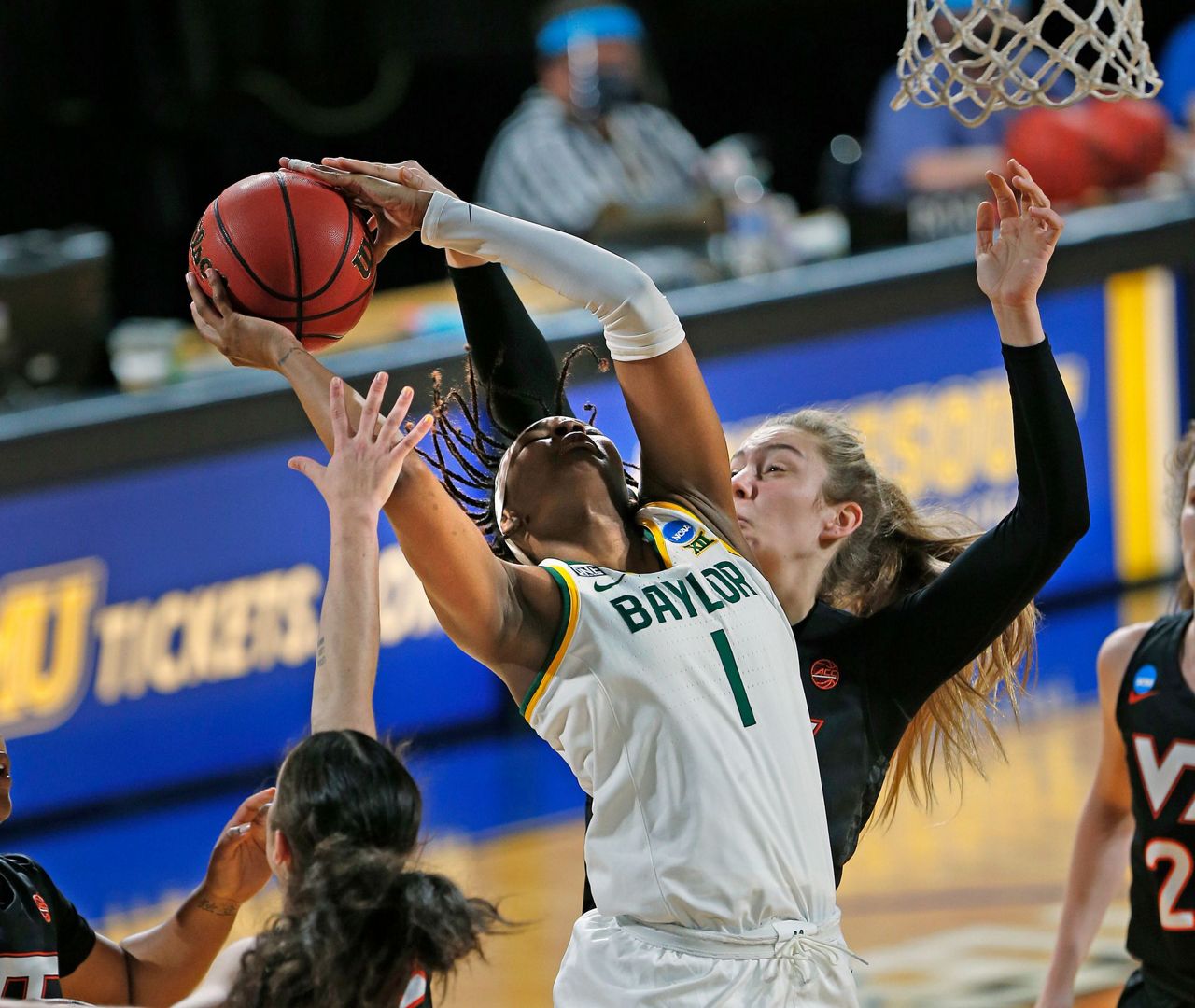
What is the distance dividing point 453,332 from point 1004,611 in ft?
14.2

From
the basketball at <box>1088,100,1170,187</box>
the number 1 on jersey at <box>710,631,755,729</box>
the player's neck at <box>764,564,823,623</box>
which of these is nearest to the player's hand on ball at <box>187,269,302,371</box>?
the number 1 on jersey at <box>710,631,755,729</box>

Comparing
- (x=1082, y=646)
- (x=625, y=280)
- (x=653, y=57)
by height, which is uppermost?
(x=653, y=57)

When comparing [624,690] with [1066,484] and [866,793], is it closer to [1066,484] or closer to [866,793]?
[866,793]

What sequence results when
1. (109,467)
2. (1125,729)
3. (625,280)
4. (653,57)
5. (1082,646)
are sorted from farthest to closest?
(653,57) → (1082,646) → (109,467) → (1125,729) → (625,280)

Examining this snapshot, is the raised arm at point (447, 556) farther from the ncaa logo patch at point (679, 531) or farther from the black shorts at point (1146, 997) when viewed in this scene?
the black shorts at point (1146, 997)

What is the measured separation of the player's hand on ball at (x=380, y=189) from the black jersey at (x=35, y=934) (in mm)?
1181

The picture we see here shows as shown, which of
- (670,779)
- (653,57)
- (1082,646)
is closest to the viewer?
(670,779)

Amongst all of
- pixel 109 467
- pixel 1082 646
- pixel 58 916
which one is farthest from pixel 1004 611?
pixel 1082 646

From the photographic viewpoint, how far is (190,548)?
6562 mm

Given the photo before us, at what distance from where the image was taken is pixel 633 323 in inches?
119

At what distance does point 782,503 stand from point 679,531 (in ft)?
1.54

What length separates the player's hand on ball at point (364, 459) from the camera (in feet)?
8.53

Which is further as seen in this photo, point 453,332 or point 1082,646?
point 1082,646

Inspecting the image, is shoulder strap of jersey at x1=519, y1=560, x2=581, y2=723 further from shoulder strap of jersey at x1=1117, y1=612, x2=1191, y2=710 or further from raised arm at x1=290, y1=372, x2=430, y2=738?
shoulder strap of jersey at x1=1117, y1=612, x2=1191, y2=710
